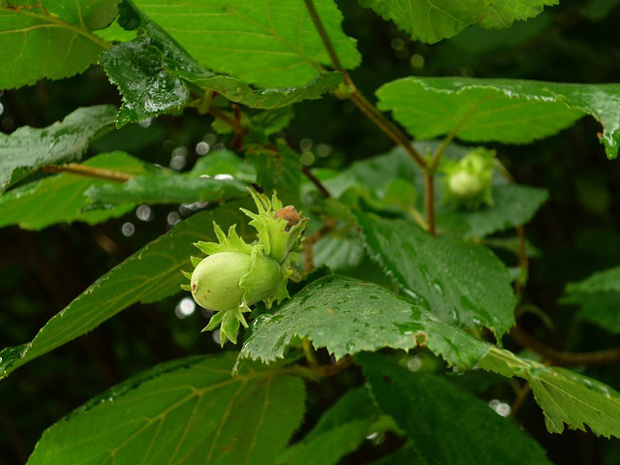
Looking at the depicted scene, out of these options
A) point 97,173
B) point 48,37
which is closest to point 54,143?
point 48,37

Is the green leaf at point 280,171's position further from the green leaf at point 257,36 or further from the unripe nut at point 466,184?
the unripe nut at point 466,184

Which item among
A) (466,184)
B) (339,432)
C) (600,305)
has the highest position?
(466,184)

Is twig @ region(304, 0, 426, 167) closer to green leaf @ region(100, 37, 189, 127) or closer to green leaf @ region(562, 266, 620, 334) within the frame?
green leaf @ region(100, 37, 189, 127)

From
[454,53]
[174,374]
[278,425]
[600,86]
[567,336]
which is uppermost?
[600,86]

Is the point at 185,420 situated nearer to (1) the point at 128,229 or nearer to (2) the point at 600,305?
(2) the point at 600,305

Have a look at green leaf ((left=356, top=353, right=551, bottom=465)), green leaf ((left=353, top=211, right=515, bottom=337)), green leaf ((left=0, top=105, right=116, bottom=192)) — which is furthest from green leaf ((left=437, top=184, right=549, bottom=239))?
green leaf ((left=0, top=105, right=116, bottom=192))

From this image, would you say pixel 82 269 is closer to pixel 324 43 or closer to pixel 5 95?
pixel 5 95

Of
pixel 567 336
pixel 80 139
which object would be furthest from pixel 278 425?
pixel 567 336
